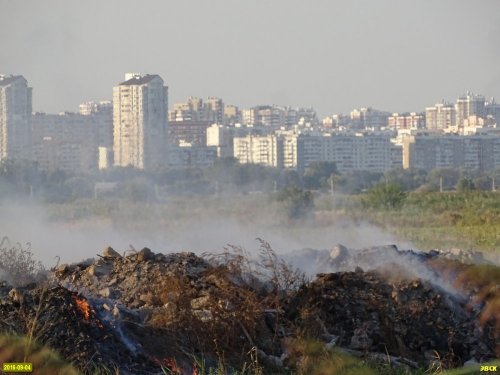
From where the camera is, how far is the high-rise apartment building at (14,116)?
43188 mm

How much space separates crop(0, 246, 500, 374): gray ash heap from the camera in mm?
9805

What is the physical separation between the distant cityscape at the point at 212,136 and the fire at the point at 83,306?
105 feet

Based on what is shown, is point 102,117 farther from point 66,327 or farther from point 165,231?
point 66,327

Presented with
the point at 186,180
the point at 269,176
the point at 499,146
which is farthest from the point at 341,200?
the point at 499,146

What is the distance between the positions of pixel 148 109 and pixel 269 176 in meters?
7.82

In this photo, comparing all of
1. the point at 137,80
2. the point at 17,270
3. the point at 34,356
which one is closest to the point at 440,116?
the point at 137,80

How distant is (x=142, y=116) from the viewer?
55438 millimetres

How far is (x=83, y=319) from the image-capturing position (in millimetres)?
9930

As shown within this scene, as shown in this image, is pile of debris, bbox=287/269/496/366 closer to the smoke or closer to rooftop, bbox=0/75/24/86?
the smoke


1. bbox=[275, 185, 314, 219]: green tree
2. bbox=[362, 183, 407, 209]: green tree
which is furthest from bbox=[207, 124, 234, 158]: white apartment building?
bbox=[362, 183, 407, 209]: green tree

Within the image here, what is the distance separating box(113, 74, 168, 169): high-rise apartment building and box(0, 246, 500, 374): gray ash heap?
125 feet

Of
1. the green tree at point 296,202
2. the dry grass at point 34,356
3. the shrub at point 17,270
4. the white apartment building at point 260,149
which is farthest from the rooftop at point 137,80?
the dry grass at point 34,356

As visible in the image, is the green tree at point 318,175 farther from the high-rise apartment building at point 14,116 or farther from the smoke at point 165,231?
the smoke at point 165,231

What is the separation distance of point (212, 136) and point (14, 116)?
47.9m
